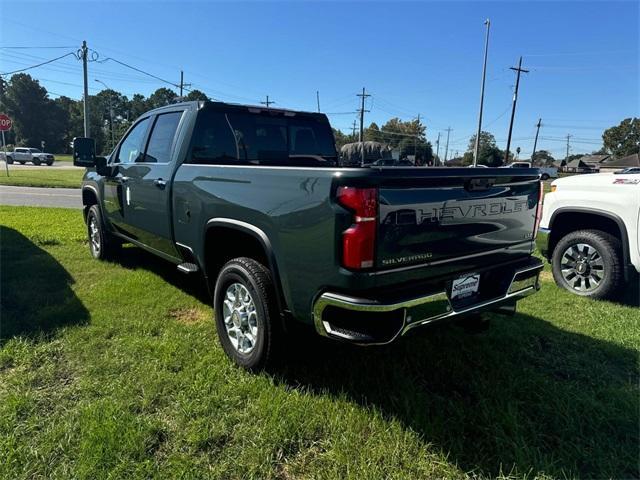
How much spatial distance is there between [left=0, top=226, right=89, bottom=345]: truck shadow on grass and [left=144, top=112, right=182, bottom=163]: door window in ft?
5.26

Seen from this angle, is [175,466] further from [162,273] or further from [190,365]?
[162,273]

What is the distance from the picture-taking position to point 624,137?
88.6 meters

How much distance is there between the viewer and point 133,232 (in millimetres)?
4879

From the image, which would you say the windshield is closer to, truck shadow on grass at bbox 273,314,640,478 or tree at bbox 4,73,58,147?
truck shadow on grass at bbox 273,314,640,478

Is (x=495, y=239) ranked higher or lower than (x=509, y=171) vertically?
lower

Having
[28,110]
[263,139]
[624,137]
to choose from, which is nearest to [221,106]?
[263,139]

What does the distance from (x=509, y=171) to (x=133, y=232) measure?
386 cm

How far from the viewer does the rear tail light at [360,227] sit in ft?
7.30

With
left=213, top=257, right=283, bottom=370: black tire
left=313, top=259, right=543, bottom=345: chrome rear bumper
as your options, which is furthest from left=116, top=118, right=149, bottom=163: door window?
left=313, top=259, right=543, bottom=345: chrome rear bumper

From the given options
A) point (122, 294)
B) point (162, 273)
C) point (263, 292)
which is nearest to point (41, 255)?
point (162, 273)

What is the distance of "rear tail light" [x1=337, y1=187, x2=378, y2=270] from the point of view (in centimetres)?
223

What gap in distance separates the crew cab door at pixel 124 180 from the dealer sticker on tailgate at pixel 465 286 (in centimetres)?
355

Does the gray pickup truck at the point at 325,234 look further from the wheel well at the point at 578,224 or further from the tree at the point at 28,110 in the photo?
the tree at the point at 28,110

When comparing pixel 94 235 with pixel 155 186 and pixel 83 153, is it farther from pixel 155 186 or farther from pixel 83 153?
pixel 155 186
